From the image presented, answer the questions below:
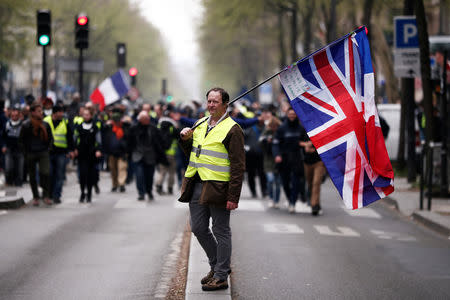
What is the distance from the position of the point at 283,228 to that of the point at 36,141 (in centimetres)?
469

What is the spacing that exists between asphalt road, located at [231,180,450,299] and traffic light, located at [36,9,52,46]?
19.5ft

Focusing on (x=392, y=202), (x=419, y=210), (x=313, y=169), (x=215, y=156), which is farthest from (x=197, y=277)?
(x=392, y=202)

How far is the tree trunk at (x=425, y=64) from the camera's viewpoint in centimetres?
1777

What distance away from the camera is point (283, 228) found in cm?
1352

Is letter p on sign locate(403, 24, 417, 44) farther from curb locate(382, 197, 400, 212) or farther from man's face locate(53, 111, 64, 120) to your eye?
man's face locate(53, 111, 64, 120)

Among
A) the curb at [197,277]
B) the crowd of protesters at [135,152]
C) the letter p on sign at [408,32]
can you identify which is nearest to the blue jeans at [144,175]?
the crowd of protesters at [135,152]

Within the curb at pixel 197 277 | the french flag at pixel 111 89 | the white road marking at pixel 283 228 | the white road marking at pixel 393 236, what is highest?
the french flag at pixel 111 89

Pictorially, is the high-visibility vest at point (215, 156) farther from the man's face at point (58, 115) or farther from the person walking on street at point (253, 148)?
the person walking on street at point (253, 148)

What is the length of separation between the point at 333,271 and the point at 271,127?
7.92m

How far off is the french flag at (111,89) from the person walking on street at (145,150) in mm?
5429

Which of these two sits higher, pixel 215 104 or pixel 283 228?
pixel 215 104

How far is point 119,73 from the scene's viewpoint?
2358cm

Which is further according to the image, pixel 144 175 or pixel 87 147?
pixel 144 175

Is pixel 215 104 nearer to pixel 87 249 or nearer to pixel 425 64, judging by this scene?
pixel 87 249
